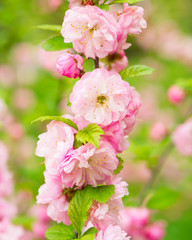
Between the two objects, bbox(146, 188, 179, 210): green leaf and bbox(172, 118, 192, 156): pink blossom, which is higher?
bbox(172, 118, 192, 156): pink blossom

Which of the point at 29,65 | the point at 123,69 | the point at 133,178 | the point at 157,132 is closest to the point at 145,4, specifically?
the point at 29,65

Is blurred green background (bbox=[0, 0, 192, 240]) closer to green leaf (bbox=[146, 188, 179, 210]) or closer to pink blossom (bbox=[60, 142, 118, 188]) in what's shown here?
green leaf (bbox=[146, 188, 179, 210])

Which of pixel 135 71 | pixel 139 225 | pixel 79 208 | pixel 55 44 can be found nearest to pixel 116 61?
pixel 135 71

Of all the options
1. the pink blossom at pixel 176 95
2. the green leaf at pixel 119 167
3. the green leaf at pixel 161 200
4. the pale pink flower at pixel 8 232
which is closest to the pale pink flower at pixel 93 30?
the green leaf at pixel 119 167

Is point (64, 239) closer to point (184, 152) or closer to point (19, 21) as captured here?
point (184, 152)

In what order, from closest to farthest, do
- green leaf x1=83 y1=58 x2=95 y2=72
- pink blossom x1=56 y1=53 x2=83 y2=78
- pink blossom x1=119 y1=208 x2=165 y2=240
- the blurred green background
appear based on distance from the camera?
pink blossom x1=56 y1=53 x2=83 y2=78, green leaf x1=83 y1=58 x2=95 y2=72, pink blossom x1=119 y1=208 x2=165 y2=240, the blurred green background

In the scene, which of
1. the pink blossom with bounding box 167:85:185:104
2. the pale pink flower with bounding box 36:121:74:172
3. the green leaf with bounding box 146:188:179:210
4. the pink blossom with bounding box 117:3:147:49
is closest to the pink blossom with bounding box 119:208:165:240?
the green leaf with bounding box 146:188:179:210
